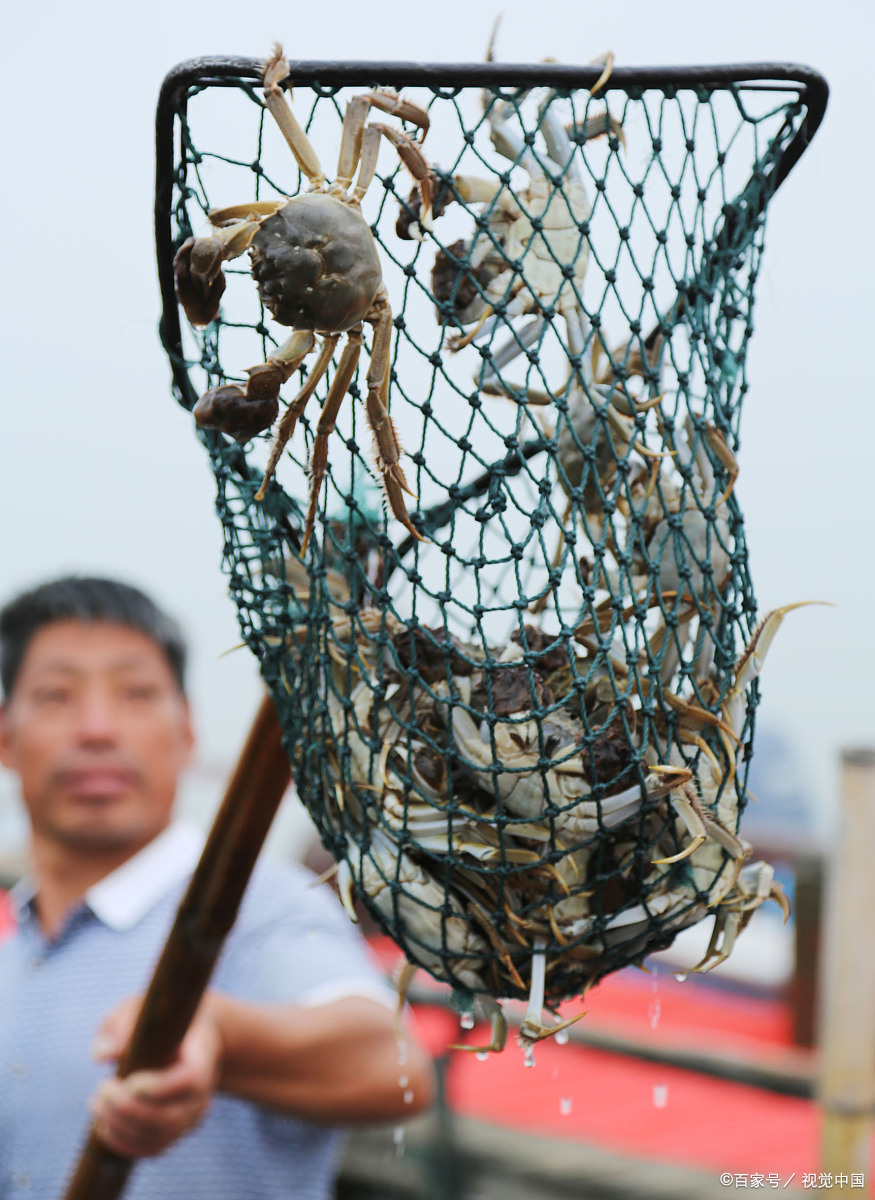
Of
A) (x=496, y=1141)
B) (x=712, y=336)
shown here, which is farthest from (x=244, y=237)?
(x=496, y=1141)

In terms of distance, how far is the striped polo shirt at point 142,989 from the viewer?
1744 mm

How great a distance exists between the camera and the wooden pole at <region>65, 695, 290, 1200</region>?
1130 millimetres

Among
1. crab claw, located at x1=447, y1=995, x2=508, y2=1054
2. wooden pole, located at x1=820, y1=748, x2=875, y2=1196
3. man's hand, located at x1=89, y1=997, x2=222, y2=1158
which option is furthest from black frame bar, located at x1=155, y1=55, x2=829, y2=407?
wooden pole, located at x1=820, y1=748, x2=875, y2=1196

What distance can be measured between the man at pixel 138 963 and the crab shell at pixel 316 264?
108cm

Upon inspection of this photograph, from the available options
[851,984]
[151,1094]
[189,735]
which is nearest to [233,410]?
[151,1094]

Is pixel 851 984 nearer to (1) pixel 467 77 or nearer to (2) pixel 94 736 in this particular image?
(2) pixel 94 736

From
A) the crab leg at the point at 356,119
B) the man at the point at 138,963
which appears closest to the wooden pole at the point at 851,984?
the man at the point at 138,963

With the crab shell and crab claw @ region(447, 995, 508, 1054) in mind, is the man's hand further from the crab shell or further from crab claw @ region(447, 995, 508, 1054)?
the crab shell

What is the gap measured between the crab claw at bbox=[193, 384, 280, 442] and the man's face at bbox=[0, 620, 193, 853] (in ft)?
4.08

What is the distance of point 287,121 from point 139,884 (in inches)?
55.5

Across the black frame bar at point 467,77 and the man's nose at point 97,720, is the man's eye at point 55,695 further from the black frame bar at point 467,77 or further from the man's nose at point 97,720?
the black frame bar at point 467,77

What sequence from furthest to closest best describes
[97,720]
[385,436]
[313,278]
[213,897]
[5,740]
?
[5,740] < [97,720] < [213,897] < [385,436] < [313,278]

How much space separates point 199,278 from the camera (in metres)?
0.81

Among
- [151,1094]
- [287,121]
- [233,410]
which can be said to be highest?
[287,121]
